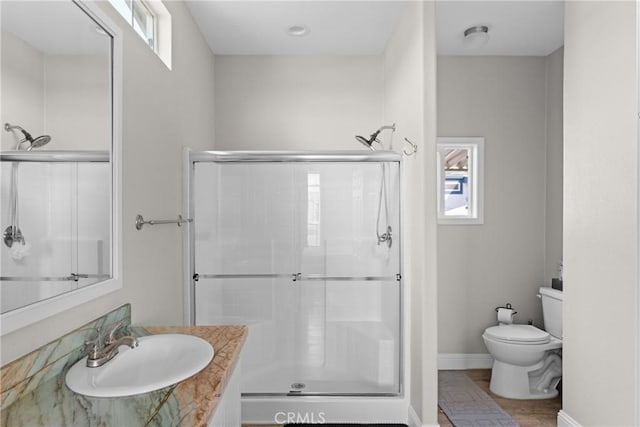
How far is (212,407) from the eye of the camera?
3.53 ft

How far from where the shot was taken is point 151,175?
82.4 inches

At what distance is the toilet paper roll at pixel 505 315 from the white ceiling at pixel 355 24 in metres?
2.05

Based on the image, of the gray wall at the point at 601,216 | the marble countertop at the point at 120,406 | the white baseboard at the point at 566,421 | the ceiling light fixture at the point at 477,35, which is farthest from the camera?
the ceiling light fixture at the point at 477,35

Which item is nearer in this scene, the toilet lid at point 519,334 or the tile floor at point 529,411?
the tile floor at point 529,411

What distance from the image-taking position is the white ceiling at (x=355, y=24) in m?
2.79

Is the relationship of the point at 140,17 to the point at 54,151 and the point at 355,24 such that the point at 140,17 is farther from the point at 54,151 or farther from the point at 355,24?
the point at 355,24

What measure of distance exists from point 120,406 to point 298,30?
9.27 ft

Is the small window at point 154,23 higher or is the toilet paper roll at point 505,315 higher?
the small window at point 154,23

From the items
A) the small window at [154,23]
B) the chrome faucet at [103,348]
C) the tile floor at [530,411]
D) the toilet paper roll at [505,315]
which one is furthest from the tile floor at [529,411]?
the small window at [154,23]

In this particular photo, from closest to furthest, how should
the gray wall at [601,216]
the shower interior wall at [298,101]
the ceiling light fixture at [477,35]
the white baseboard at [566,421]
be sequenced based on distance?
1. the gray wall at [601,216]
2. the white baseboard at [566,421]
3. the ceiling light fixture at [477,35]
4. the shower interior wall at [298,101]

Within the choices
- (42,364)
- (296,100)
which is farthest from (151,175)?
(296,100)

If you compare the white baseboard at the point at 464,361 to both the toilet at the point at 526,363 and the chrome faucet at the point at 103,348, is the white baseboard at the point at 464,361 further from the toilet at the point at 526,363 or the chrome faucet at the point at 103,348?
the chrome faucet at the point at 103,348

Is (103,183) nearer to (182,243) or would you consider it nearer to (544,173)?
(182,243)

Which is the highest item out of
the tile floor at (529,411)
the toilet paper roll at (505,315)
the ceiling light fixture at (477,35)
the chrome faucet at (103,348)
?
the ceiling light fixture at (477,35)
